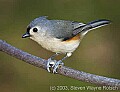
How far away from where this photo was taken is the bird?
2738mm

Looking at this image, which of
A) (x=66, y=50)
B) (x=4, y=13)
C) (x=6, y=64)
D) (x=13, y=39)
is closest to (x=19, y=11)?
(x=4, y=13)

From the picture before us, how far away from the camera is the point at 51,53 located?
4.67 meters

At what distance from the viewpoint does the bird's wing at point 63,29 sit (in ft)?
9.52

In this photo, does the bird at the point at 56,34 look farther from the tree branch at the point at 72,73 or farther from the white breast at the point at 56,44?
the tree branch at the point at 72,73

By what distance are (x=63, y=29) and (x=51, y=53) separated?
5.63 ft

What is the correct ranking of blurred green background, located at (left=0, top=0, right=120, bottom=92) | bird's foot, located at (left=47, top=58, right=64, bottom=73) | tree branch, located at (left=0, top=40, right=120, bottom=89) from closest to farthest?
tree branch, located at (left=0, top=40, right=120, bottom=89)
bird's foot, located at (left=47, top=58, right=64, bottom=73)
blurred green background, located at (left=0, top=0, right=120, bottom=92)

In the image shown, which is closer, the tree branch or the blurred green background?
the tree branch

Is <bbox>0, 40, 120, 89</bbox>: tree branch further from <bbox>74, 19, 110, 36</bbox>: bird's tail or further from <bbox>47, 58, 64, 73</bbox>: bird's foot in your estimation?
<bbox>74, 19, 110, 36</bbox>: bird's tail

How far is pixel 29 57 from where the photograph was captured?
256cm

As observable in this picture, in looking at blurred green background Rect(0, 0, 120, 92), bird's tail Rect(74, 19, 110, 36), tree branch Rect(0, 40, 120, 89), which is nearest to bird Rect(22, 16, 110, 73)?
bird's tail Rect(74, 19, 110, 36)

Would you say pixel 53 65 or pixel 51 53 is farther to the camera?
pixel 51 53

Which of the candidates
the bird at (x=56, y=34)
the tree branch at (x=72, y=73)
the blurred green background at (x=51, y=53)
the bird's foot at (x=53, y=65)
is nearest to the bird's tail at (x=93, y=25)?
the bird at (x=56, y=34)

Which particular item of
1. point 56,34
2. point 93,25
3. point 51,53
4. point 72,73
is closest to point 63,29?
point 56,34

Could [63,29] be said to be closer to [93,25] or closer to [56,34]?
[56,34]
